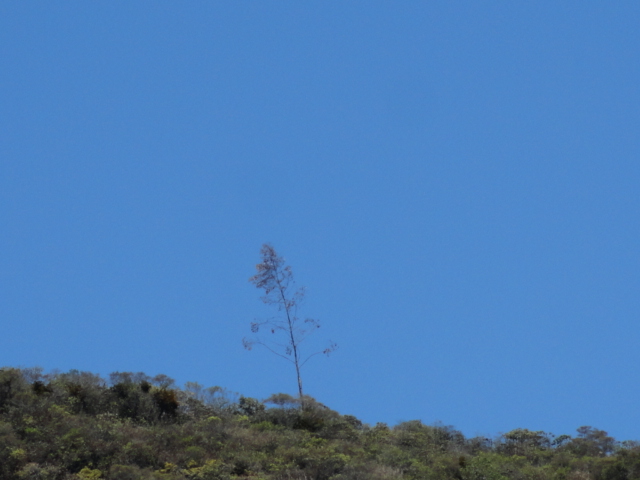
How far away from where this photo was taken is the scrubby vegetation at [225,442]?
1844 cm

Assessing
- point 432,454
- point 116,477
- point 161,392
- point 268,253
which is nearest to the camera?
point 116,477

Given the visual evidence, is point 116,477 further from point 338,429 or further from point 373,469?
point 338,429

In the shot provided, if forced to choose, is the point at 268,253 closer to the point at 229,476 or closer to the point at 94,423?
the point at 94,423

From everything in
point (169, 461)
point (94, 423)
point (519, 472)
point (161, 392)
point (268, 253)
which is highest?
point (268, 253)

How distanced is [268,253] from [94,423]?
14.7 m

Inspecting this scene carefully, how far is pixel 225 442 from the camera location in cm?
2120

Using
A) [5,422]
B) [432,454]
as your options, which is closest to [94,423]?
[5,422]

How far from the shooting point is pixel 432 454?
21703 mm

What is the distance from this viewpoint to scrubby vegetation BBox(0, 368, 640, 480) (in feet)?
60.5

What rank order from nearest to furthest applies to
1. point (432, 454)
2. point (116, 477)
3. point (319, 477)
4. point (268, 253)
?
point (116, 477) < point (319, 477) < point (432, 454) < point (268, 253)

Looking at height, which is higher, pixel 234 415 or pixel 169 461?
pixel 234 415

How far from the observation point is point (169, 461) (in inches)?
756

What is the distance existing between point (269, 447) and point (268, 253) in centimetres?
1419

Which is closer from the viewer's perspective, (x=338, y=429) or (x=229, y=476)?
(x=229, y=476)
